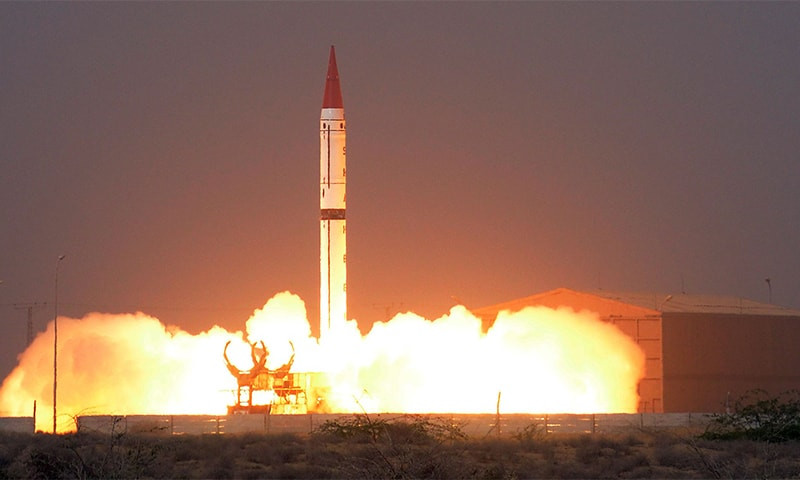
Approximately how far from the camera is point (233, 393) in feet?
259

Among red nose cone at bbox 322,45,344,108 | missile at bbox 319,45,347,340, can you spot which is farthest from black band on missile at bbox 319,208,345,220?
red nose cone at bbox 322,45,344,108

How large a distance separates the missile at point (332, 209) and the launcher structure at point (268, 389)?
10.3ft

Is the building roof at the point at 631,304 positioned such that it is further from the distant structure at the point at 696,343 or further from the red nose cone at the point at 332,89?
the red nose cone at the point at 332,89

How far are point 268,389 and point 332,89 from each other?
13526 millimetres

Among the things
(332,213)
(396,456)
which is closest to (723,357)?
(332,213)

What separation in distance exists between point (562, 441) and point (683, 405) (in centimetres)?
2208

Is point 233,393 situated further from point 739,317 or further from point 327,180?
point 739,317

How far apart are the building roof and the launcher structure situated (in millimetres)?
12053

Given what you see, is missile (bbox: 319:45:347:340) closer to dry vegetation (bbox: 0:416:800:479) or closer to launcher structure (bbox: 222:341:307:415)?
launcher structure (bbox: 222:341:307:415)

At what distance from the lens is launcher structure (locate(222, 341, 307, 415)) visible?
7744 cm

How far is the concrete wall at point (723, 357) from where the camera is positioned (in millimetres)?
79812

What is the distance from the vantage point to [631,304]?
266 ft

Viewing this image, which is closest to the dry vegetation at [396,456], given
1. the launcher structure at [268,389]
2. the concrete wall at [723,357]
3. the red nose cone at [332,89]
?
the launcher structure at [268,389]

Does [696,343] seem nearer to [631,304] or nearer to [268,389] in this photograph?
[631,304]
